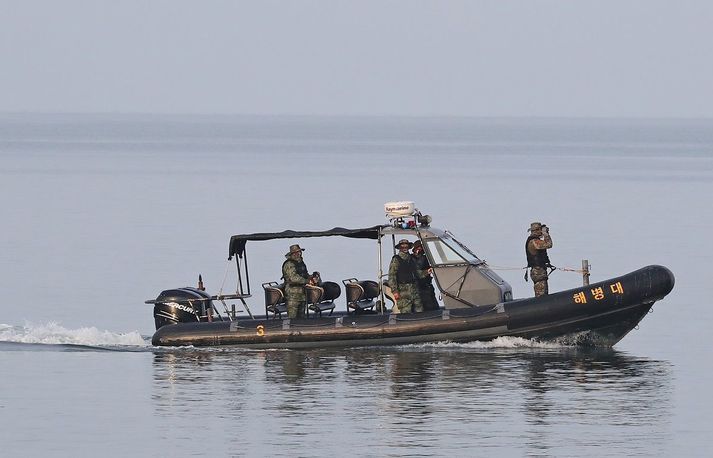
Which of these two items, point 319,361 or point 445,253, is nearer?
point 319,361

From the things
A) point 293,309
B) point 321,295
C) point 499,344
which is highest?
point 321,295

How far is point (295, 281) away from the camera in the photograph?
27.1 metres

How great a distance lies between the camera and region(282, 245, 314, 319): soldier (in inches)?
1064

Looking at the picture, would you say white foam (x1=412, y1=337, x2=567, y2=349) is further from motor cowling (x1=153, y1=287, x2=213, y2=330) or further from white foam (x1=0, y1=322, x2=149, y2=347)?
white foam (x1=0, y1=322, x2=149, y2=347)

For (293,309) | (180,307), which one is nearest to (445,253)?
(293,309)

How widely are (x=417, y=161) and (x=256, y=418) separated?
10173cm

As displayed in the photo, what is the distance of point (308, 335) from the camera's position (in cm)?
2703

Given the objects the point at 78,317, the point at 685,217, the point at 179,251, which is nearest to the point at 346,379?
the point at 78,317

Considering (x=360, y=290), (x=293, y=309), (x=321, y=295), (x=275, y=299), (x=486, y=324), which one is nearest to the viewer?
(x=486, y=324)

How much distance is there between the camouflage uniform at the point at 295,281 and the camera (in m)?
27.0

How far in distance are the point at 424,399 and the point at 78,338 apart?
8.02 meters

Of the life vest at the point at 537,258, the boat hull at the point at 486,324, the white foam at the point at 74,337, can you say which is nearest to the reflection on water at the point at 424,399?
the boat hull at the point at 486,324

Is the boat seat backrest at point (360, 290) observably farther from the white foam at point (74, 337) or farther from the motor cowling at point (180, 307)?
the white foam at point (74, 337)

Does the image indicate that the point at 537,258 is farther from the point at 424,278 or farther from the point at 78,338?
the point at 78,338
